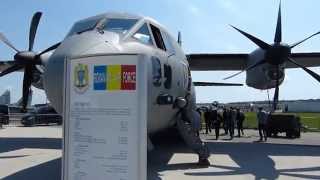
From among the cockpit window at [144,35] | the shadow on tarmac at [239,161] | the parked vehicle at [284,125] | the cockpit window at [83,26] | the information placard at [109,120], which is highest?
the cockpit window at [83,26]

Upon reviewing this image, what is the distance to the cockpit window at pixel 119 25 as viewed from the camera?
367 inches

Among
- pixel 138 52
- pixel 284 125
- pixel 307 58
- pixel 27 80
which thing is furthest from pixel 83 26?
pixel 284 125

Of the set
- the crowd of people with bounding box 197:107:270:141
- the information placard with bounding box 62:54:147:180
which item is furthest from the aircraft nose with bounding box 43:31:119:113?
the crowd of people with bounding box 197:107:270:141

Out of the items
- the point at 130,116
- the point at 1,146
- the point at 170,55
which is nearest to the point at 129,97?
the point at 130,116

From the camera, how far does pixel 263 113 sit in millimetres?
21328

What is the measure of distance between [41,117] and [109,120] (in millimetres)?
33923

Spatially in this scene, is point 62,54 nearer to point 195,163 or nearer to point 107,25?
point 107,25

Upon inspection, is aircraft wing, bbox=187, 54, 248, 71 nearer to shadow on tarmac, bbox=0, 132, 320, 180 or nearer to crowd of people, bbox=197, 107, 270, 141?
crowd of people, bbox=197, 107, 270, 141

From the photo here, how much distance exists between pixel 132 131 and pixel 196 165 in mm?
6697

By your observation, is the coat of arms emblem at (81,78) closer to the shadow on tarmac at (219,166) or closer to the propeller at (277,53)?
the shadow on tarmac at (219,166)

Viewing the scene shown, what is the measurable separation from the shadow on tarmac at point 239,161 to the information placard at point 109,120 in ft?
15.1

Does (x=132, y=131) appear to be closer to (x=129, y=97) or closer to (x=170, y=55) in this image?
(x=129, y=97)

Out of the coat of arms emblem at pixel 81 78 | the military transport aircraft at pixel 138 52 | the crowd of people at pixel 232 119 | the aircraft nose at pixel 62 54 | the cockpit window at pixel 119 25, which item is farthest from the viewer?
the crowd of people at pixel 232 119

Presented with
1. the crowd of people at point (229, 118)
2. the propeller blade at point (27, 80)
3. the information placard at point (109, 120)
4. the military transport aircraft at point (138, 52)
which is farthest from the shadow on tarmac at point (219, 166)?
the crowd of people at point (229, 118)
